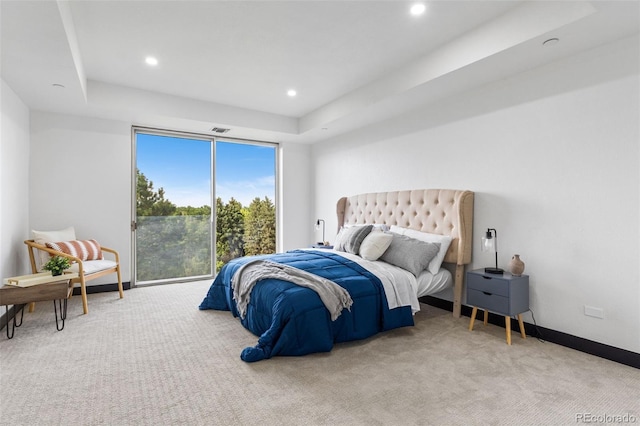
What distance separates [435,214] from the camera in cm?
388

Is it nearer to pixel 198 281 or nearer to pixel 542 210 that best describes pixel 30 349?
pixel 198 281

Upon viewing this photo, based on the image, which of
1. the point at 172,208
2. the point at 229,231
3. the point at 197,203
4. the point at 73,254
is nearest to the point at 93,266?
the point at 73,254

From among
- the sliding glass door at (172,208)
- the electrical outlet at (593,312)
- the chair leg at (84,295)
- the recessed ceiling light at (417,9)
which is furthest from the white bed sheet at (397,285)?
the sliding glass door at (172,208)

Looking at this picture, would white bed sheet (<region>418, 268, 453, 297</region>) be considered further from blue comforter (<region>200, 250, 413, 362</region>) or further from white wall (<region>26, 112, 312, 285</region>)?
white wall (<region>26, 112, 312, 285</region>)

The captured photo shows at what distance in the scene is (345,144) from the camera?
18.6ft

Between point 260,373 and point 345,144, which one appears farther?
point 345,144

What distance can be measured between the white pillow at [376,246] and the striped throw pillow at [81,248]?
3349 mm

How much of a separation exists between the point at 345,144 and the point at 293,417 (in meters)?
4.48

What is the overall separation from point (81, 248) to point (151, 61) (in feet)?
7.88

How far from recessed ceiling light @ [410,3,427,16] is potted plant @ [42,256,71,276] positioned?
13.2 feet

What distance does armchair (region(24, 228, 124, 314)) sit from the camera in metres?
3.70

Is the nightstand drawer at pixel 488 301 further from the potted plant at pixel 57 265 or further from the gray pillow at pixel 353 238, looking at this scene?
the potted plant at pixel 57 265

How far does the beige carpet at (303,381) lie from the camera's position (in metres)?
1.87

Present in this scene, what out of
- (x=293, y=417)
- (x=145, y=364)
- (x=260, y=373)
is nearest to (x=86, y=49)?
(x=145, y=364)
